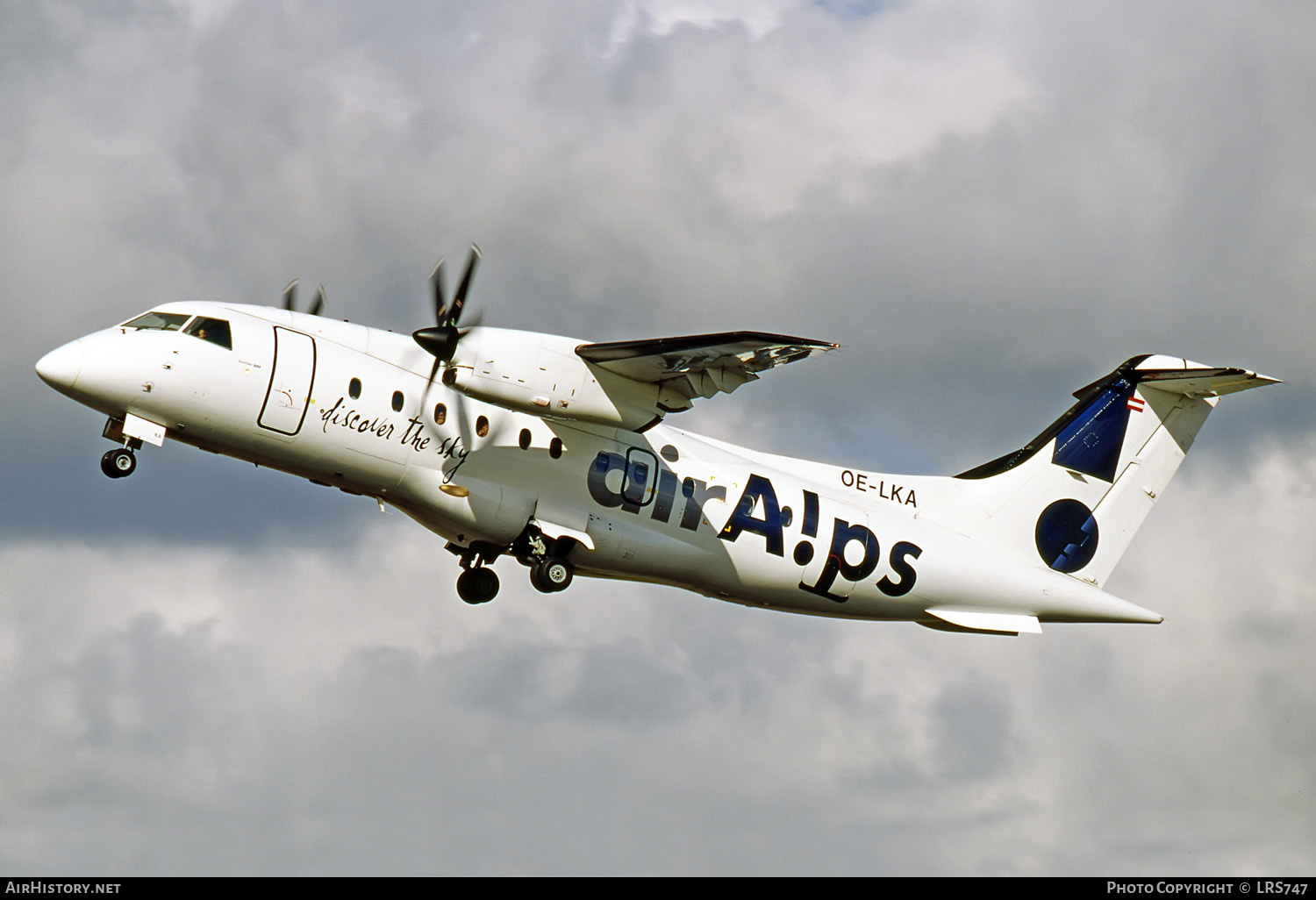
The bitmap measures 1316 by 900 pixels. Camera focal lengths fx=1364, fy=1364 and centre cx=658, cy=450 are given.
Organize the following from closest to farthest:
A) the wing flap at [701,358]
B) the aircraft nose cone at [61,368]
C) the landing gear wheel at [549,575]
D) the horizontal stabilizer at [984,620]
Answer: the aircraft nose cone at [61,368] → the wing flap at [701,358] → the landing gear wheel at [549,575] → the horizontal stabilizer at [984,620]

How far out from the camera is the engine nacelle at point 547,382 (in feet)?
63.1

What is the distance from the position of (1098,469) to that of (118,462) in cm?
1679

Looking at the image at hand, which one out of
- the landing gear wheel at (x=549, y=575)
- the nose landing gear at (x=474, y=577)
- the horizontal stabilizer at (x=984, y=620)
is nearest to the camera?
the landing gear wheel at (x=549, y=575)

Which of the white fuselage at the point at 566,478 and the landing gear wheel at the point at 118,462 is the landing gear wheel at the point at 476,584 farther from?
the landing gear wheel at the point at 118,462

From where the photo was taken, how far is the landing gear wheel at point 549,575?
821 inches

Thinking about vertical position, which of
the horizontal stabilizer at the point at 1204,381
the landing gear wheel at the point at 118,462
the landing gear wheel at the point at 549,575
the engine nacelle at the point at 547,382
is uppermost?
the horizontal stabilizer at the point at 1204,381

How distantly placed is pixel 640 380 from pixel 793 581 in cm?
452

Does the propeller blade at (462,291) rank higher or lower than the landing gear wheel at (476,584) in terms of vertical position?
higher

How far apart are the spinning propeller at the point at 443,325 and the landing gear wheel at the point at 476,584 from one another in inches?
158

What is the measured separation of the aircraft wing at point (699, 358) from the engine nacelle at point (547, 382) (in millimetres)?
159

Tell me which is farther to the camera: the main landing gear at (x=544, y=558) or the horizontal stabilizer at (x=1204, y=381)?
the horizontal stabilizer at (x=1204, y=381)

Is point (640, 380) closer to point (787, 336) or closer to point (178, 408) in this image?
point (787, 336)

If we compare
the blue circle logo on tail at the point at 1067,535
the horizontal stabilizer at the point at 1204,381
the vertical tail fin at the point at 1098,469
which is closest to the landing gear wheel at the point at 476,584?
the vertical tail fin at the point at 1098,469

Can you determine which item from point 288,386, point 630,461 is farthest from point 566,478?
point 288,386
